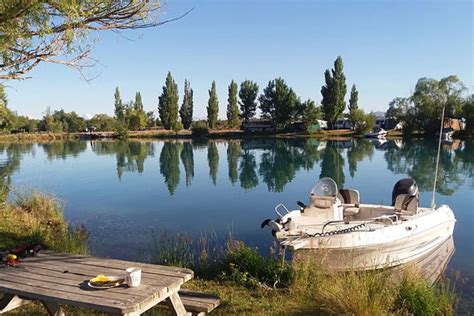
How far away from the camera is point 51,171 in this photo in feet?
91.5

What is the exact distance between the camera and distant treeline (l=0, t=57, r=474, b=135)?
5747 cm

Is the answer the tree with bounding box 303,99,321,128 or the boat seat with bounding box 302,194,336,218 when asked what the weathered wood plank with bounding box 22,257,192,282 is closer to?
the boat seat with bounding box 302,194,336,218

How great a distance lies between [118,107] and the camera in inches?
3238

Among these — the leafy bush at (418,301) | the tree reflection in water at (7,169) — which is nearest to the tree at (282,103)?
the tree reflection in water at (7,169)

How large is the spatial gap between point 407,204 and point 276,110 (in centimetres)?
6020

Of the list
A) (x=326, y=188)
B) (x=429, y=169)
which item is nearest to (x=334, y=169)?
(x=429, y=169)

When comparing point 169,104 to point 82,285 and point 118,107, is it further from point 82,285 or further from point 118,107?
point 82,285

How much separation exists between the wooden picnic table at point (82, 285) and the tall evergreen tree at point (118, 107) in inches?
3092

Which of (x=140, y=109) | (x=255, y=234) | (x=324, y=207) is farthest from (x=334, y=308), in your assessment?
(x=140, y=109)

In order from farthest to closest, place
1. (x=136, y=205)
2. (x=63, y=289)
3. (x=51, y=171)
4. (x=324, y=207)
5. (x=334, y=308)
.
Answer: (x=51, y=171) → (x=136, y=205) → (x=324, y=207) → (x=334, y=308) → (x=63, y=289)

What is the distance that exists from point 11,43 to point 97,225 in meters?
9.99

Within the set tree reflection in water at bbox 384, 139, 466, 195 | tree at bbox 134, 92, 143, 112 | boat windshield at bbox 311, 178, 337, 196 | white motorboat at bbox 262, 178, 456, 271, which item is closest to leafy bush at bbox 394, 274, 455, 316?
white motorboat at bbox 262, 178, 456, 271

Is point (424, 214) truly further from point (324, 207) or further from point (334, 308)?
point (334, 308)

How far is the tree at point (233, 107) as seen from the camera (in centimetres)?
7638
